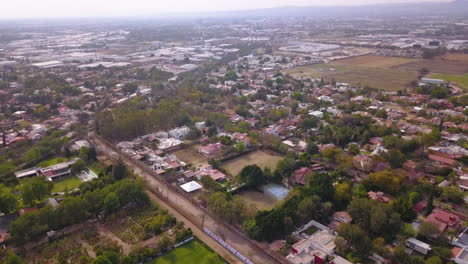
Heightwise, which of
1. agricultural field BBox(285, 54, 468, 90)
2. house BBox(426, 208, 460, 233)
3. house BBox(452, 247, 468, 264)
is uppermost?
agricultural field BBox(285, 54, 468, 90)

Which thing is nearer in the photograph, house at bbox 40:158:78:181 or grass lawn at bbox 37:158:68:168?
house at bbox 40:158:78:181

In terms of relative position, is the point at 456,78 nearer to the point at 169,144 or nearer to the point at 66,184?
the point at 169,144

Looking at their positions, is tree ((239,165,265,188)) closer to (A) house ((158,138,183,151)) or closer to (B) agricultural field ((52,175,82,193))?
(A) house ((158,138,183,151))

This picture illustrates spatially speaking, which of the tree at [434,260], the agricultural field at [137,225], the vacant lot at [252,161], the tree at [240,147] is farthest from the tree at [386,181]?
the agricultural field at [137,225]

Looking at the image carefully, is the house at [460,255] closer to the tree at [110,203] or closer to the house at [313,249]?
the house at [313,249]

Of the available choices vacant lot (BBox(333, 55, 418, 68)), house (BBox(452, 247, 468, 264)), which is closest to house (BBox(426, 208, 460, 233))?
house (BBox(452, 247, 468, 264))

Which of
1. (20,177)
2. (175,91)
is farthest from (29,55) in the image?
(20,177)
